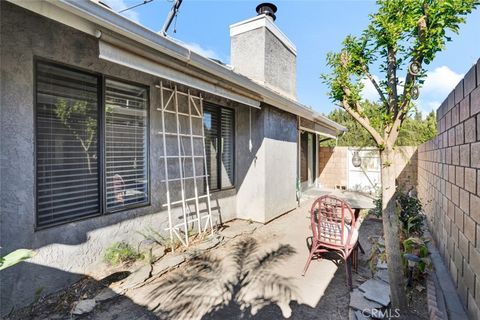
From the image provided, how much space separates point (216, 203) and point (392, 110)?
188 inches

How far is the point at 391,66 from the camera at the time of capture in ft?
9.16

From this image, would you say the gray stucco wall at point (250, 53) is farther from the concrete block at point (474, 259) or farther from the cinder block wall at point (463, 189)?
the concrete block at point (474, 259)

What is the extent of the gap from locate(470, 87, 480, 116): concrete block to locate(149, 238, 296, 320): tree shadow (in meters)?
3.08

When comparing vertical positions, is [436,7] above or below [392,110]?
above

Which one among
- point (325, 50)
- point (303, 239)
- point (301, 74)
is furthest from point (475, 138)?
point (301, 74)

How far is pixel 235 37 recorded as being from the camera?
834 centimetres

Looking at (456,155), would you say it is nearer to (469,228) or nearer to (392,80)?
(469,228)

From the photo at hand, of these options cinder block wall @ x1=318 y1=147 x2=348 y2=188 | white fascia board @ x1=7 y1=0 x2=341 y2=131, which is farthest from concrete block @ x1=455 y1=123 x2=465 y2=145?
cinder block wall @ x1=318 y1=147 x2=348 y2=188

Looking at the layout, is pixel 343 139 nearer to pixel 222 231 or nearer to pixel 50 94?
pixel 222 231

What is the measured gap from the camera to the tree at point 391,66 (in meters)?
2.40

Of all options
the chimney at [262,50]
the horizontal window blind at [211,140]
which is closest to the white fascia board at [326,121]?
the chimney at [262,50]

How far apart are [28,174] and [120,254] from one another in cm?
187

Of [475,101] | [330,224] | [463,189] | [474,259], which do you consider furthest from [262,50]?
[474,259]

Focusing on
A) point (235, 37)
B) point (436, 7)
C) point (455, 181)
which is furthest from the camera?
point (235, 37)
